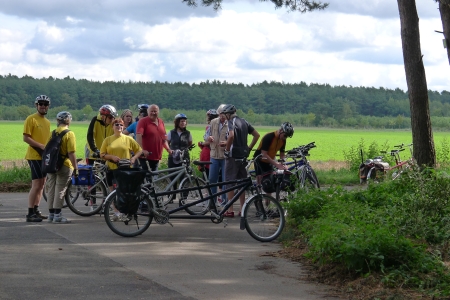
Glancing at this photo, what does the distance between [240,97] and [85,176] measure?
11878 cm

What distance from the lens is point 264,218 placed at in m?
11.1

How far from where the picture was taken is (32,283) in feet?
25.6

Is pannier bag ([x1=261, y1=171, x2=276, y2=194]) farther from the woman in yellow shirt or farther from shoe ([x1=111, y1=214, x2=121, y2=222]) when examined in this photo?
shoe ([x1=111, y1=214, x2=121, y2=222])

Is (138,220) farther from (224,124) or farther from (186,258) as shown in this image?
(224,124)

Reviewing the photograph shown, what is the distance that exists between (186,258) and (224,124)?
465cm

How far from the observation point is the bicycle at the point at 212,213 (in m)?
11.0

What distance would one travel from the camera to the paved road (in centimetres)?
750

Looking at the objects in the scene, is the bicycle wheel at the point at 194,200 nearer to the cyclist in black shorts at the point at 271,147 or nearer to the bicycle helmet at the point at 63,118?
the cyclist in black shorts at the point at 271,147

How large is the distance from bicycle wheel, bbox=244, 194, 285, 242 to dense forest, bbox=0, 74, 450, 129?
107836 mm

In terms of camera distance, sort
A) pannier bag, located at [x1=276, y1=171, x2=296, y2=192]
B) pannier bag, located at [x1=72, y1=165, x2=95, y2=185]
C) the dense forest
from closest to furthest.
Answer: pannier bag, located at [x1=276, y1=171, x2=296, y2=192]
pannier bag, located at [x1=72, y1=165, x2=95, y2=185]
the dense forest

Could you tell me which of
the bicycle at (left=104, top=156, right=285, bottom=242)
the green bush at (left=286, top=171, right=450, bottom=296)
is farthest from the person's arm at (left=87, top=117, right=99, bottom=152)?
the green bush at (left=286, top=171, right=450, bottom=296)

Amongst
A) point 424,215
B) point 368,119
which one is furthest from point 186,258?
point 368,119

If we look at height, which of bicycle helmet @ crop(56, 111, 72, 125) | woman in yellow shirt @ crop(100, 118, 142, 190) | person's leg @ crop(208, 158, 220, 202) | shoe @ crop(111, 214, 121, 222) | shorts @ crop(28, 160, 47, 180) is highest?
bicycle helmet @ crop(56, 111, 72, 125)

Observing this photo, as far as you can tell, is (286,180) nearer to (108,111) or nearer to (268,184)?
(268,184)
